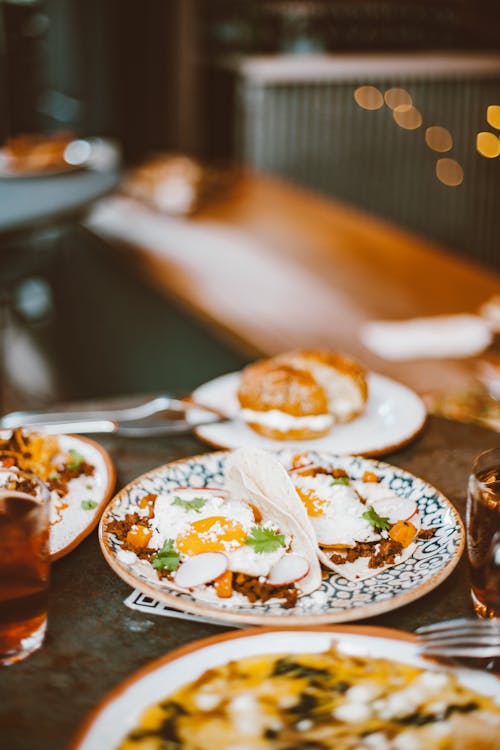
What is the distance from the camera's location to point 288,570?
99 cm

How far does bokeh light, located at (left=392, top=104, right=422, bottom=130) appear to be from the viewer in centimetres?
630

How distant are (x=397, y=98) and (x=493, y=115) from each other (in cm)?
75

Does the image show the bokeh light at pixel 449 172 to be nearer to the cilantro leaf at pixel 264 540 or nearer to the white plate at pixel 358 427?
the white plate at pixel 358 427

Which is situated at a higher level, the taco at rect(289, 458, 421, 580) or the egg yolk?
the egg yolk

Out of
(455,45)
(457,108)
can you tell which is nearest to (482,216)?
(457,108)

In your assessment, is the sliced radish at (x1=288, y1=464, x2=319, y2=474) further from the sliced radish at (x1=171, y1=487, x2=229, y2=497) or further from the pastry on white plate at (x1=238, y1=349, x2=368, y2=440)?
the pastry on white plate at (x1=238, y1=349, x2=368, y2=440)

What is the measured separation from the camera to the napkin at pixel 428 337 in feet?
7.64

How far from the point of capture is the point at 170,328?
3516mm

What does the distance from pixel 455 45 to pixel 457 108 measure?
0.64 metres

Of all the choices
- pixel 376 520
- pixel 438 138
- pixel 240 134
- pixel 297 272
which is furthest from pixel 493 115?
pixel 376 520

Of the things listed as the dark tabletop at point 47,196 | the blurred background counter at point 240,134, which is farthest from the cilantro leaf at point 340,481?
the blurred background counter at point 240,134

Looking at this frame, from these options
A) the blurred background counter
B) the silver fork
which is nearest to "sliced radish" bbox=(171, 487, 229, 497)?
the silver fork

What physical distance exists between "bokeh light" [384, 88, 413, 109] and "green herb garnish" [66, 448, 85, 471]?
5.44m

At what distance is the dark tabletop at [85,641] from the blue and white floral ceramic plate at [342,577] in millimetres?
42
